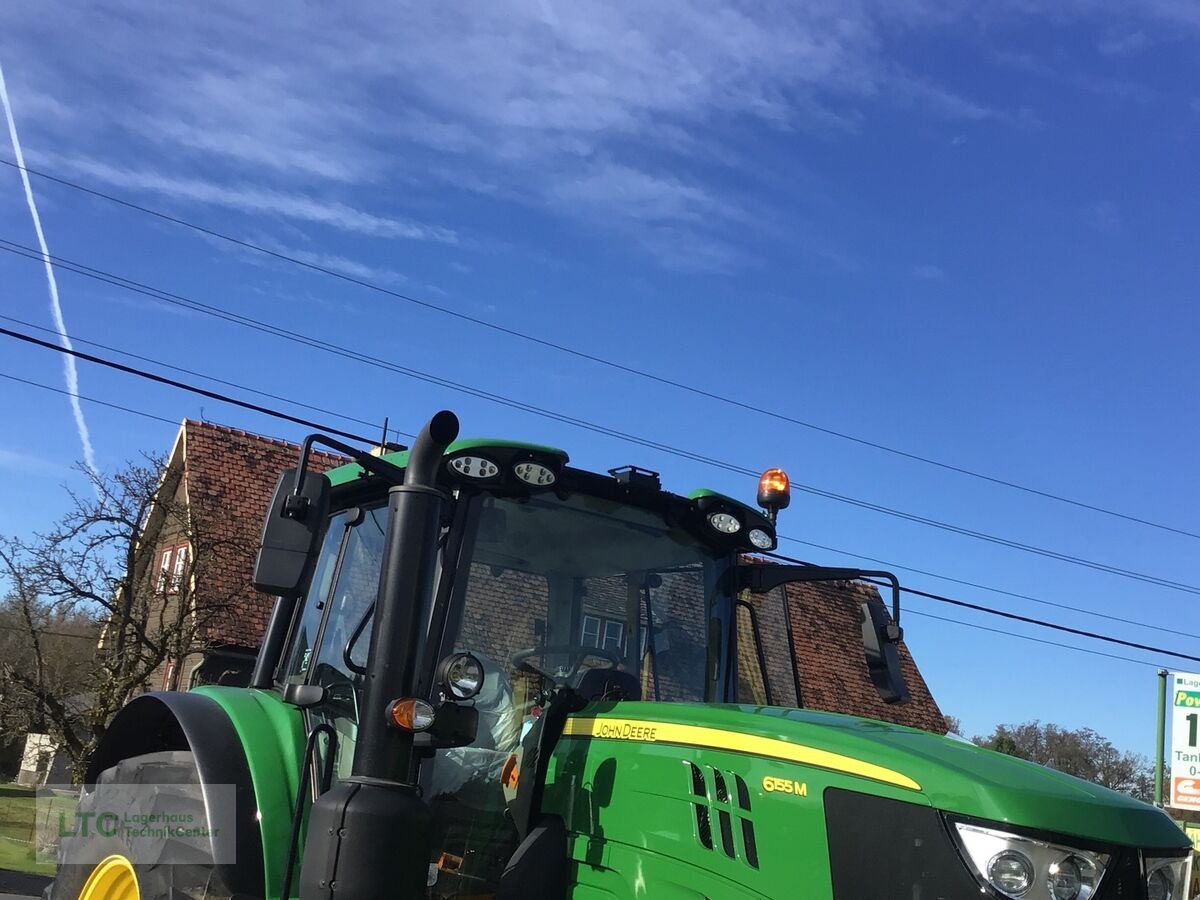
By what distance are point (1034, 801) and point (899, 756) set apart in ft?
1.16

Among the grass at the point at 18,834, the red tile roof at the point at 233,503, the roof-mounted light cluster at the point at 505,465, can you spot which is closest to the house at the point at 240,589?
the red tile roof at the point at 233,503

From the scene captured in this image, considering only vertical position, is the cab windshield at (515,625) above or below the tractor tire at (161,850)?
above

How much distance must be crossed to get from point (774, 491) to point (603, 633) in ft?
3.33

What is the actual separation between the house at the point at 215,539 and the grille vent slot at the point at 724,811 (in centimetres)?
1321

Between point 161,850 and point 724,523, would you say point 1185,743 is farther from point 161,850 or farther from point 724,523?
point 161,850

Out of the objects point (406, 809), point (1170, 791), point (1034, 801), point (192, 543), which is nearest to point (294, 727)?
point (406, 809)

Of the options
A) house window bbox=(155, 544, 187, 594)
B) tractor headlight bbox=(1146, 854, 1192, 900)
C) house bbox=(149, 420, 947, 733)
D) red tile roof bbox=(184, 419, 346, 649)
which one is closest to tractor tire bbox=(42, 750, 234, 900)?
tractor headlight bbox=(1146, 854, 1192, 900)

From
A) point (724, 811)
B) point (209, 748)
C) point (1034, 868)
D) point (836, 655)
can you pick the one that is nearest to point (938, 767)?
point (1034, 868)

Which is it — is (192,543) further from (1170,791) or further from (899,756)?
(899,756)

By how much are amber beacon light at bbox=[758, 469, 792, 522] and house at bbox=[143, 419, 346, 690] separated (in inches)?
473

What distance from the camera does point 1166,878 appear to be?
2.94 m

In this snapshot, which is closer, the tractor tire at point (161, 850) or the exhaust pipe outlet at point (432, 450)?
the exhaust pipe outlet at point (432, 450)

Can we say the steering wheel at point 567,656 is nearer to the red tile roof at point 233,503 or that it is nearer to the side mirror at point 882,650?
the side mirror at point 882,650

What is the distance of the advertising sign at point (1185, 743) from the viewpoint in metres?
16.7
